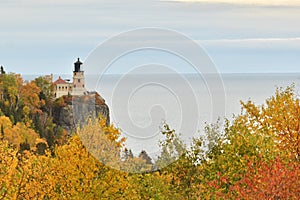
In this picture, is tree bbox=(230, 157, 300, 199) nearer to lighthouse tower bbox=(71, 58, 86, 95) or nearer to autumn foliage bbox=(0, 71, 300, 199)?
autumn foliage bbox=(0, 71, 300, 199)

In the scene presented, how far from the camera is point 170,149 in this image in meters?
30.6

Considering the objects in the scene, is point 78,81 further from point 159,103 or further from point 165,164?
point 165,164

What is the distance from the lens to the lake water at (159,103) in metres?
30.0

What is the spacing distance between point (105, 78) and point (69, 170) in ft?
14.1

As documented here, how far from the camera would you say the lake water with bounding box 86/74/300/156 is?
3005 centimetres

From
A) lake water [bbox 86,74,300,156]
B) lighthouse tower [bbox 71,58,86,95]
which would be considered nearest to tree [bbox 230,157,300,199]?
lake water [bbox 86,74,300,156]

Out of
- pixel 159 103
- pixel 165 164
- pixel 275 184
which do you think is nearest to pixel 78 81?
pixel 159 103

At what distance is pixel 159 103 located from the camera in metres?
32.9

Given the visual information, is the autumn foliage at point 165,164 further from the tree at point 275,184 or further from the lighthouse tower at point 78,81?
the lighthouse tower at point 78,81

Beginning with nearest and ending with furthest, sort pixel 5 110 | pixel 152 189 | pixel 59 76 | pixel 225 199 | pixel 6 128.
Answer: pixel 225 199 < pixel 152 189 < pixel 6 128 < pixel 5 110 < pixel 59 76

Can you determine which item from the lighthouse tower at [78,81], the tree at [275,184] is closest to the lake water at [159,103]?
the tree at [275,184]

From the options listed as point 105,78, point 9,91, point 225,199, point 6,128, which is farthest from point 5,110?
point 225,199

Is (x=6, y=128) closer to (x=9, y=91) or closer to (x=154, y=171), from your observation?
(x=9, y=91)

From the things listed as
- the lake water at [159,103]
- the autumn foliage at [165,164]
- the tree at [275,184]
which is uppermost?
the lake water at [159,103]
